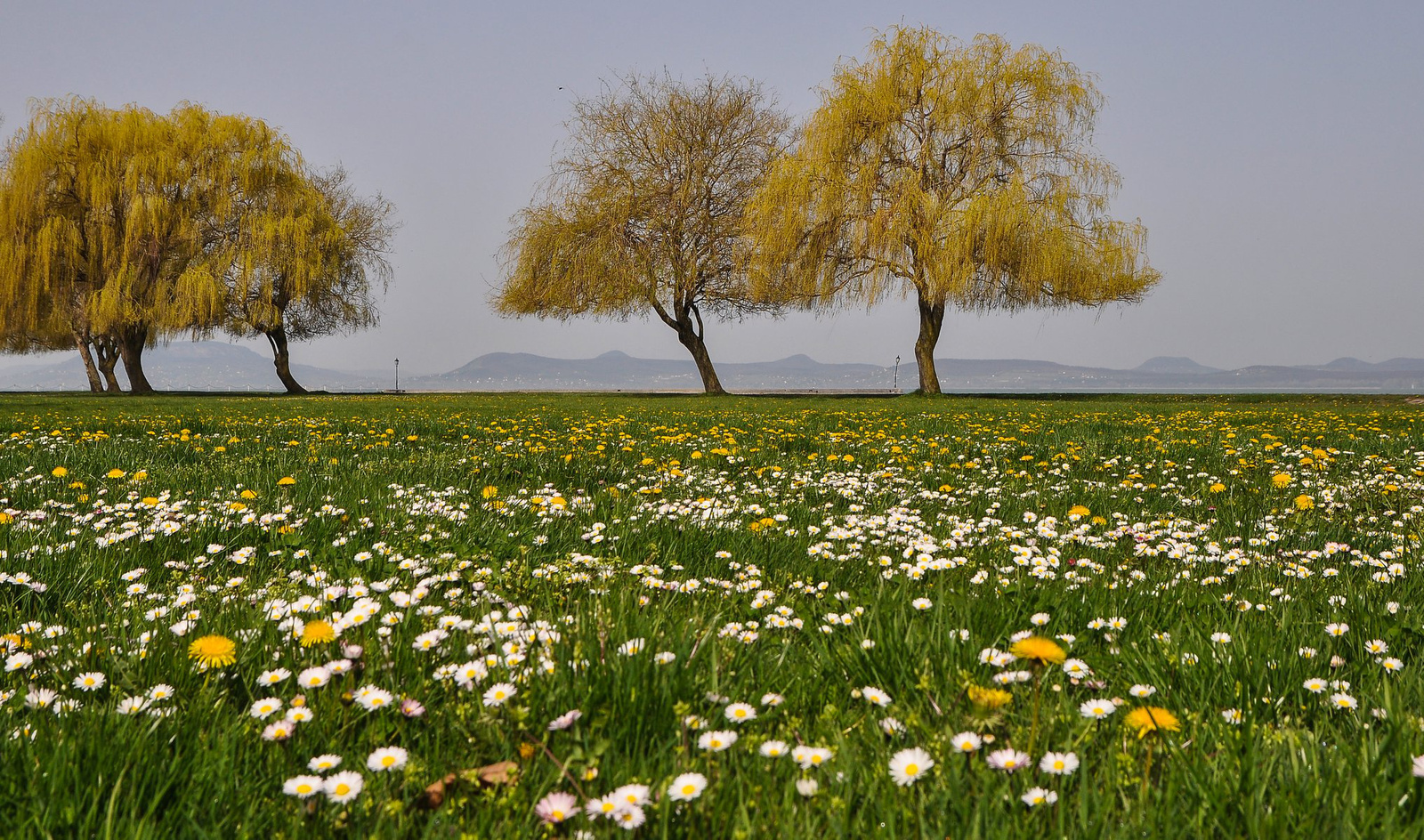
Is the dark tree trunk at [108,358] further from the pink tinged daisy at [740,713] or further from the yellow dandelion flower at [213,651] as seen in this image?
the pink tinged daisy at [740,713]

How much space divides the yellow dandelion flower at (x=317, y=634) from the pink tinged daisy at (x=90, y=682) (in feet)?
1.30

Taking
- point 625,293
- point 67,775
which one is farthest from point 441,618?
point 625,293

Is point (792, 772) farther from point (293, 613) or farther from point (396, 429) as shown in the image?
point (396, 429)

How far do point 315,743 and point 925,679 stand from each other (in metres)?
1.25

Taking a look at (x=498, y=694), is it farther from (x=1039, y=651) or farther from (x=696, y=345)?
(x=696, y=345)

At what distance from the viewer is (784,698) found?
168 cm

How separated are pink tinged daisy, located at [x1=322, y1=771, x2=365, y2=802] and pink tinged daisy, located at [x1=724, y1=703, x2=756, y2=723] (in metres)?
0.66

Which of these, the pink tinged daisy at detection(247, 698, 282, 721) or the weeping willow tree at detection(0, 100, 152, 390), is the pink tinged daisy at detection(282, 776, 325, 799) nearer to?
the pink tinged daisy at detection(247, 698, 282, 721)

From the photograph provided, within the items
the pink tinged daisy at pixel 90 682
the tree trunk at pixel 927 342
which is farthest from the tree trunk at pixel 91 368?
the pink tinged daisy at pixel 90 682

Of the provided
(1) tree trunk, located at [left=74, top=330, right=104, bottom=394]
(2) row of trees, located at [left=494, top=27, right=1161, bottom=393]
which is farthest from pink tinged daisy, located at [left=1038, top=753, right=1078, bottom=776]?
(1) tree trunk, located at [left=74, top=330, right=104, bottom=394]

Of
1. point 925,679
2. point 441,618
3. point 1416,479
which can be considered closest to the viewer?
point 925,679

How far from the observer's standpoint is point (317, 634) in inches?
68.4

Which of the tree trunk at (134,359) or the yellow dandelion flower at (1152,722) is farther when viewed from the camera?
the tree trunk at (134,359)

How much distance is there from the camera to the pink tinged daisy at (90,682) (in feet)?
5.42
